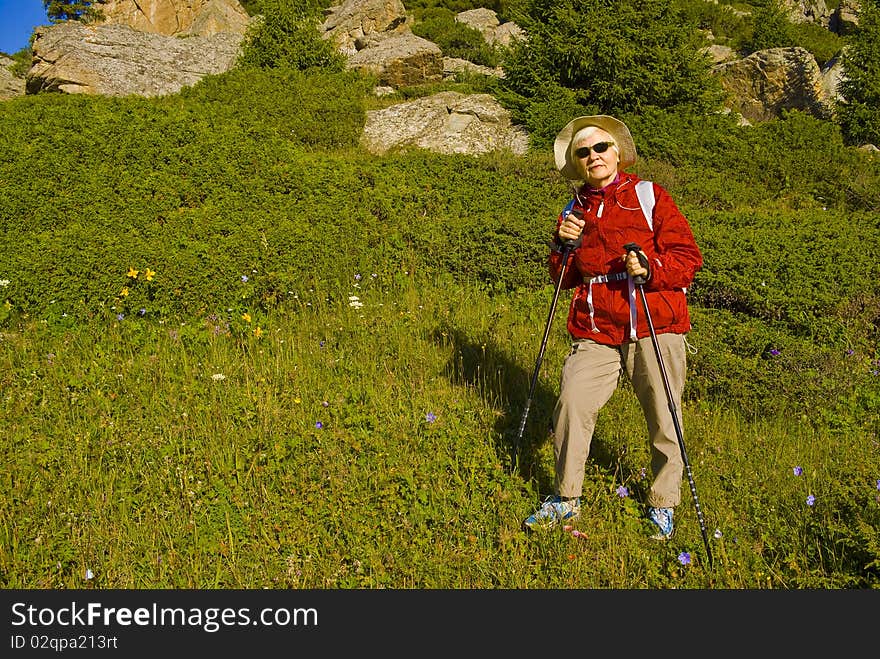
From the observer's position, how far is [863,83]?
1359 cm

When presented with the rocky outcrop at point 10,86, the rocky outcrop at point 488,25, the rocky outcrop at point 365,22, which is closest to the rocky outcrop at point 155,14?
the rocky outcrop at point 365,22

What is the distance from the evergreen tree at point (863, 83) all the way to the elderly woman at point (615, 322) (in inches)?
512

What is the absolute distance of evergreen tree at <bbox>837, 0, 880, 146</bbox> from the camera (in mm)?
13172

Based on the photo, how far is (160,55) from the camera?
14734 mm

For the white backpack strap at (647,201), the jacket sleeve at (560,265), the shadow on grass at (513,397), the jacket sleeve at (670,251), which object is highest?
the white backpack strap at (647,201)

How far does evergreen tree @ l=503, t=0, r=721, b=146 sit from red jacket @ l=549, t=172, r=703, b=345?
28.3 ft

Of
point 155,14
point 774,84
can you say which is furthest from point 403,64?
point 155,14

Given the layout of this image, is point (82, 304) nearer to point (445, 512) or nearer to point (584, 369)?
point (445, 512)

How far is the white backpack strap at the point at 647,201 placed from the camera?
323 cm

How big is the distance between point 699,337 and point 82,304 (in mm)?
5618

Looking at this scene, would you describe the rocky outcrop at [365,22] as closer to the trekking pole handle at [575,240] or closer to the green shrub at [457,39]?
the green shrub at [457,39]

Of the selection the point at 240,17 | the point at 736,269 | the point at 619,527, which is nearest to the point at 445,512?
the point at 619,527

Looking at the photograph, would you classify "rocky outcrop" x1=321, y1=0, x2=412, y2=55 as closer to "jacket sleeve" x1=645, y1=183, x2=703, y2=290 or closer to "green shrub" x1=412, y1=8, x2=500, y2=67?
"green shrub" x1=412, y1=8, x2=500, y2=67

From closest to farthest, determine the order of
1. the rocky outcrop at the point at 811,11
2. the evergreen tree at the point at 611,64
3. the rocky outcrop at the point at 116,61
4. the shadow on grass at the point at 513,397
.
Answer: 1. the shadow on grass at the point at 513,397
2. the evergreen tree at the point at 611,64
3. the rocky outcrop at the point at 116,61
4. the rocky outcrop at the point at 811,11
